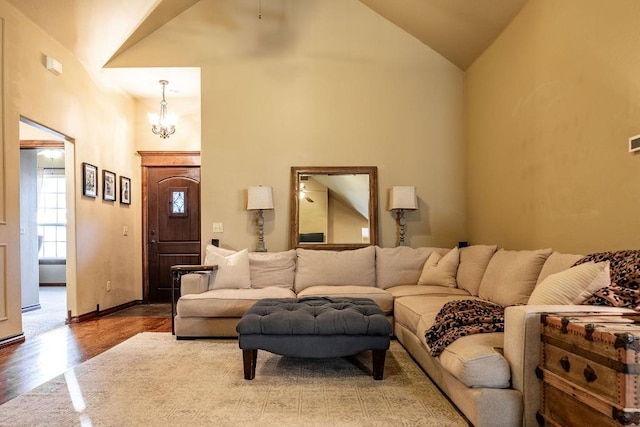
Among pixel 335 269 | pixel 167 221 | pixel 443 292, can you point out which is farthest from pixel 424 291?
pixel 167 221

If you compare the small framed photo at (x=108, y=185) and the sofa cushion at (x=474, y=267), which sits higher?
the small framed photo at (x=108, y=185)

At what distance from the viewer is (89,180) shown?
199 inches

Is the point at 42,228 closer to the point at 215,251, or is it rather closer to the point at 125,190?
the point at 125,190

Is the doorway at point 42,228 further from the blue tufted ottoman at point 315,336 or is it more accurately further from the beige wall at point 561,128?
the beige wall at point 561,128

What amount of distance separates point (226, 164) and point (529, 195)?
3.23 metres

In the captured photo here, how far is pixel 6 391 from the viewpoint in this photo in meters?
2.62

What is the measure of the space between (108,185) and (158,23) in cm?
213

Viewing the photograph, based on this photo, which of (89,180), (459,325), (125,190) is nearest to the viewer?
(459,325)

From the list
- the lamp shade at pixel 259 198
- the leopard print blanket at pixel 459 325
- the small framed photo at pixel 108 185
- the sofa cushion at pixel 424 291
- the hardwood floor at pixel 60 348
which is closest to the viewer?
the leopard print blanket at pixel 459 325

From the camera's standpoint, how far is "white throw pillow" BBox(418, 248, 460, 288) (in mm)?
4129

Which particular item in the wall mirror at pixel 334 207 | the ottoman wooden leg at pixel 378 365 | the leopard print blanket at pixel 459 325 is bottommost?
the ottoman wooden leg at pixel 378 365

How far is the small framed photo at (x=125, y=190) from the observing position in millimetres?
5946

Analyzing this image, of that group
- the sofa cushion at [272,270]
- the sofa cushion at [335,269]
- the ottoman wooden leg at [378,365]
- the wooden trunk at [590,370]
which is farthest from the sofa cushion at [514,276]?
the sofa cushion at [272,270]

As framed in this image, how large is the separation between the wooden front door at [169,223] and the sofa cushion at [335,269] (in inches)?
99.0
